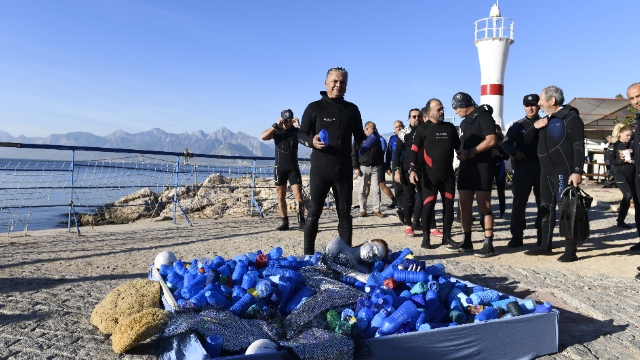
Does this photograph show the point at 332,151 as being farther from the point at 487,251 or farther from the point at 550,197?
the point at 550,197

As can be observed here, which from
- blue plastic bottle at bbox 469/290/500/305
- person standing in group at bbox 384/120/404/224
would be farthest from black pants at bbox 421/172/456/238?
blue plastic bottle at bbox 469/290/500/305

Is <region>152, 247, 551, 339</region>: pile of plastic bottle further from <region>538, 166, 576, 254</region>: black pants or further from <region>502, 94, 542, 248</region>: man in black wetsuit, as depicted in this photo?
<region>502, 94, 542, 248</region>: man in black wetsuit

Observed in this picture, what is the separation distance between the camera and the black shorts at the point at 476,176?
19.8 feet

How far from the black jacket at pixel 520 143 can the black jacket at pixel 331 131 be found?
9.19ft

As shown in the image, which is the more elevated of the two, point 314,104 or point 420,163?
point 314,104

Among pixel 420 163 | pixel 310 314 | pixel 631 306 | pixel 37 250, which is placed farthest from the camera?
pixel 420 163

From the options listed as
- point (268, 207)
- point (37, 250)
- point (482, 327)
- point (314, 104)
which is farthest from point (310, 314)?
point (268, 207)

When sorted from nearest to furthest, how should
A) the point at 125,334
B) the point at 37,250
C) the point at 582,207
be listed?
the point at 125,334
the point at 582,207
the point at 37,250

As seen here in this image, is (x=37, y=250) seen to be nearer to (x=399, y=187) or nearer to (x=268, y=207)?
(x=399, y=187)

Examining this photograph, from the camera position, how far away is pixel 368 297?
3477 millimetres

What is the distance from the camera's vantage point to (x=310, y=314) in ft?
10.3

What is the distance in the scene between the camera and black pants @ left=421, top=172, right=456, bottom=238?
6.35m

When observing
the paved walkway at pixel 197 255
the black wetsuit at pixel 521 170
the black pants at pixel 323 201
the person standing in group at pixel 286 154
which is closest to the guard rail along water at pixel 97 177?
the paved walkway at pixel 197 255

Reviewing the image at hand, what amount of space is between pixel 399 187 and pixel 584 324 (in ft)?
18.8
